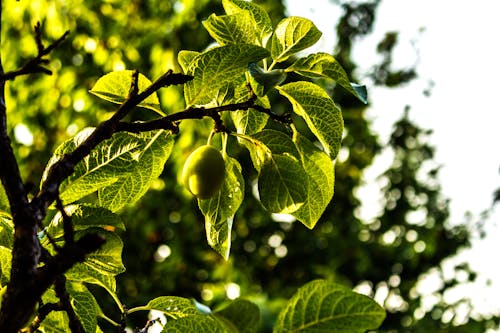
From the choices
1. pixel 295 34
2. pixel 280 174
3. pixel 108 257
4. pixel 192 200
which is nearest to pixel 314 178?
pixel 280 174

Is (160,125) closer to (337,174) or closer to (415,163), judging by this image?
(337,174)

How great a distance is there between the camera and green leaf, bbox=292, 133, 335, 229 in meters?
0.80

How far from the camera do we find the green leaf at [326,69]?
0.74 m

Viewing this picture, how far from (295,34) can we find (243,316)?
40cm

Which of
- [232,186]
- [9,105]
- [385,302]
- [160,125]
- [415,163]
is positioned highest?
[160,125]

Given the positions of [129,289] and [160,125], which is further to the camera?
[129,289]

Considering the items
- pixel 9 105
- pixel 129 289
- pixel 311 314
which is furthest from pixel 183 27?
pixel 311 314

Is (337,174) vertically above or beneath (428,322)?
above

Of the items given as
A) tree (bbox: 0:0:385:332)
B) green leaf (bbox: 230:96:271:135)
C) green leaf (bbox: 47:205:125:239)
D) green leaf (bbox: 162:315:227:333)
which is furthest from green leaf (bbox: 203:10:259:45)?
green leaf (bbox: 162:315:227:333)

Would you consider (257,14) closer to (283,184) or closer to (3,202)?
(283,184)

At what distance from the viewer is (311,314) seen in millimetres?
488

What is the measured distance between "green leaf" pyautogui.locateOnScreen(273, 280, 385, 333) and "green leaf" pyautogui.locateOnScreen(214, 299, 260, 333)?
0.07 feet

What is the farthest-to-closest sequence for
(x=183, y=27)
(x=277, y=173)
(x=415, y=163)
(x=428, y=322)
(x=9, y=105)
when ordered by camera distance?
(x=415, y=163)
(x=428, y=322)
(x=183, y=27)
(x=9, y=105)
(x=277, y=173)

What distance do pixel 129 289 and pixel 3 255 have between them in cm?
344
